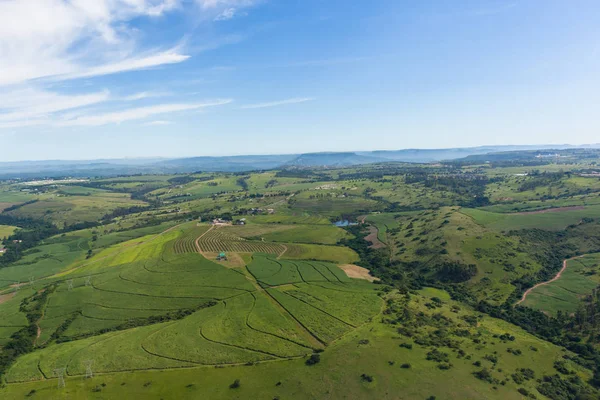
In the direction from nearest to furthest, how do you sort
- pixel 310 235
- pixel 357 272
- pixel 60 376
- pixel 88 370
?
1. pixel 60 376
2. pixel 88 370
3. pixel 357 272
4. pixel 310 235

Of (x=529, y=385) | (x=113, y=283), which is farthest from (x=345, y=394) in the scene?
(x=113, y=283)

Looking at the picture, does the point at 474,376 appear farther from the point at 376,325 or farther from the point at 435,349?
the point at 376,325

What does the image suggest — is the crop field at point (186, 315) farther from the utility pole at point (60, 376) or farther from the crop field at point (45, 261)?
the crop field at point (45, 261)

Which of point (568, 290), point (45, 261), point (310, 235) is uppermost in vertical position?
point (310, 235)

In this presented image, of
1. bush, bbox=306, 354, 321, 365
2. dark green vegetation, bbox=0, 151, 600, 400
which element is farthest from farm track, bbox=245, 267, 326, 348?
bush, bbox=306, 354, 321, 365

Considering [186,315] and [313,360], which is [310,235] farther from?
[313,360]

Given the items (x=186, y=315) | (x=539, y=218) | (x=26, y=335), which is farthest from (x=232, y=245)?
(x=539, y=218)

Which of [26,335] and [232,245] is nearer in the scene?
[26,335]
